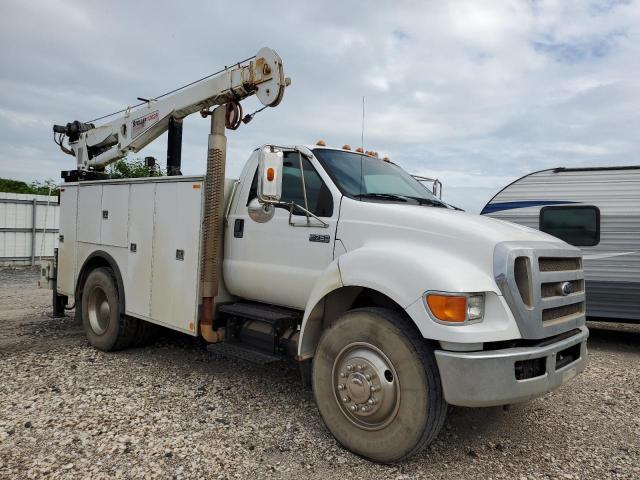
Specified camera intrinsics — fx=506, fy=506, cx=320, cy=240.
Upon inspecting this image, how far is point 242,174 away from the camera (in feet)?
16.3

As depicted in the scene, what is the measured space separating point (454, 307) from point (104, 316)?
4.71 metres

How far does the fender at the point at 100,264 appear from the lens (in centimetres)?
584

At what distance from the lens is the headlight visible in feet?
10.1

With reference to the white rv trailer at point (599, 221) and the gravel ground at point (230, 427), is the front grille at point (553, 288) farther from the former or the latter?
the white rv trailer at point (599, 221)

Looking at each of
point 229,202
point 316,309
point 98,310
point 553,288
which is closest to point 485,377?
point 553,288

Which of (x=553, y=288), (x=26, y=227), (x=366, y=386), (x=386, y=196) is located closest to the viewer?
(x=366, y=386)

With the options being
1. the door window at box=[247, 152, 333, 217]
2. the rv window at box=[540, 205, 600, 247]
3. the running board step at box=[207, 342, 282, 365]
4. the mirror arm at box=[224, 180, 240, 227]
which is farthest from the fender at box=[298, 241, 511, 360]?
the rv window at box=[540, 205, 600, 247]

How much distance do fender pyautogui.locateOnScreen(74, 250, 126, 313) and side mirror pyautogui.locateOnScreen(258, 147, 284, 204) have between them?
Result: 9.38ft

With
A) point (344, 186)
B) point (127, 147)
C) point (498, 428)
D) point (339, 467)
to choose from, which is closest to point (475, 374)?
point (339, 467)

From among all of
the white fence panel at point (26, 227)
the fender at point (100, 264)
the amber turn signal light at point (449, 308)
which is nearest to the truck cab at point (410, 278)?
the amber turn signal light at point (449, 308)

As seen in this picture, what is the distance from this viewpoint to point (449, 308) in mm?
3086

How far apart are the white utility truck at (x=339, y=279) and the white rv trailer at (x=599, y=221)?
397cm

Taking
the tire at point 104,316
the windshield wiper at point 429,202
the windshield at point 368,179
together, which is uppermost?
the windshield at point 368,179

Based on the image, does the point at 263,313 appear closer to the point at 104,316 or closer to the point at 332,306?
the point at 332,306
